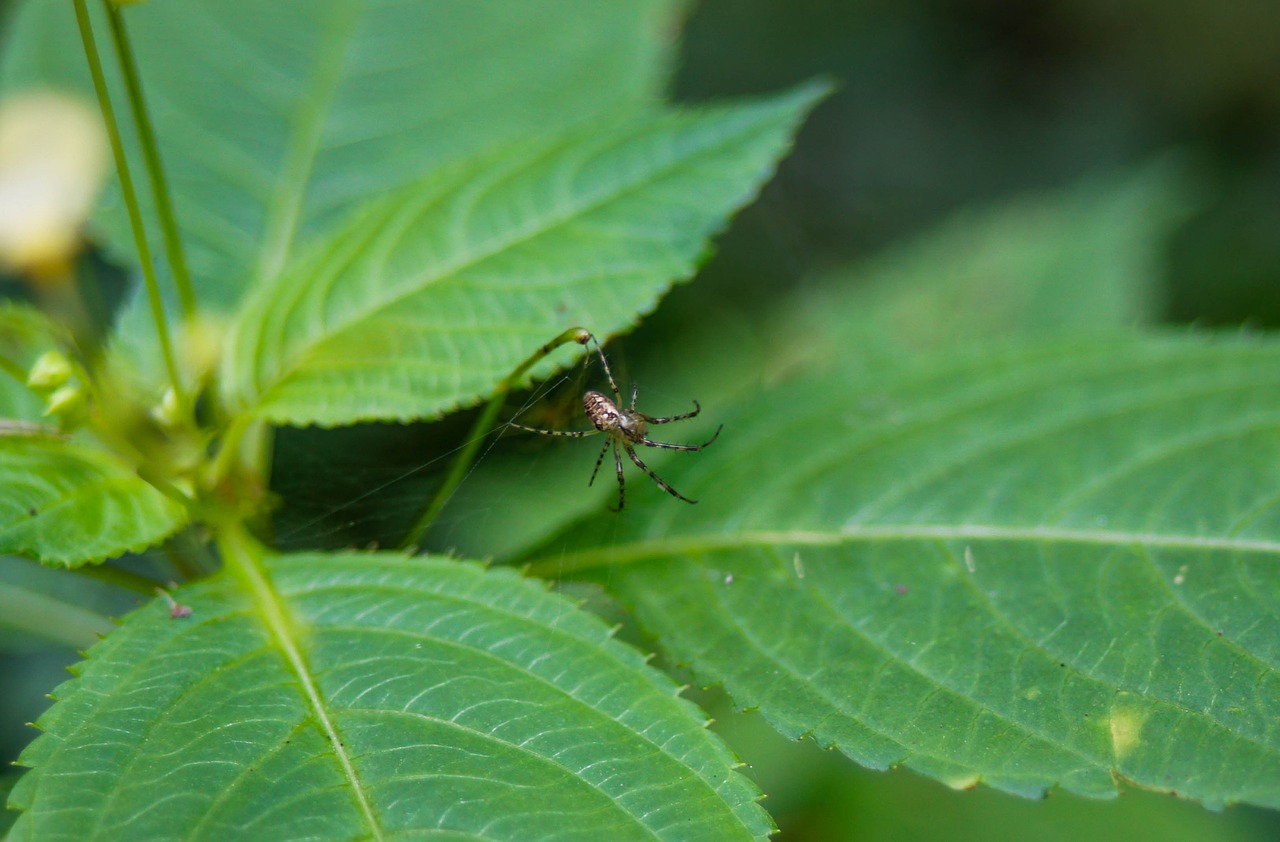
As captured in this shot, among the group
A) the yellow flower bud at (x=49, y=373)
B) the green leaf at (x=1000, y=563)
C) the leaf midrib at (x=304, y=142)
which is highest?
the leaf midrib at (x=304, y=142)

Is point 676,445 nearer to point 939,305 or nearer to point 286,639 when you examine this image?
point 286,639

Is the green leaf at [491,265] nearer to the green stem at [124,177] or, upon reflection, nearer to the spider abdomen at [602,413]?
the green stem at [124,177]

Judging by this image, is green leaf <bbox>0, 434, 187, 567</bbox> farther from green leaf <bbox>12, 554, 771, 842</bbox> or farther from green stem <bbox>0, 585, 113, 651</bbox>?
green stem <bbox>0, 585, 113, 651</bbox>

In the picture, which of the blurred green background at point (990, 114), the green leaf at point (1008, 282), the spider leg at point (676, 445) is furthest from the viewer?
the blurred green background at point (990, 114)

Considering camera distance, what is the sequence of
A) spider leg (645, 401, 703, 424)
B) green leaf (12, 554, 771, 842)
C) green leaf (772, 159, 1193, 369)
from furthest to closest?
1. green leaf (772, 159, 1193, 369)
2. spider leg (645, 401, 703, 424)
3. green leaf (12, 554, 771, 842)

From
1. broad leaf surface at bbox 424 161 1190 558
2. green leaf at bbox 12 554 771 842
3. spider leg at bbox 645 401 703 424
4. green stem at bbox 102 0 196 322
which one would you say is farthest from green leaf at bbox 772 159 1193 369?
green stem at bbox 102 0 196 322

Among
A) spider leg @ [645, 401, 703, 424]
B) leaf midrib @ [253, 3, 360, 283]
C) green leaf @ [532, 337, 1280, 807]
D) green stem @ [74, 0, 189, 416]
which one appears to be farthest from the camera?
spider leg @ [645, 401, 703, 424]

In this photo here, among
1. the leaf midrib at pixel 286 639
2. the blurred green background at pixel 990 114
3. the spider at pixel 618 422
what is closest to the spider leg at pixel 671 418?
the spider at pixel 618 422
